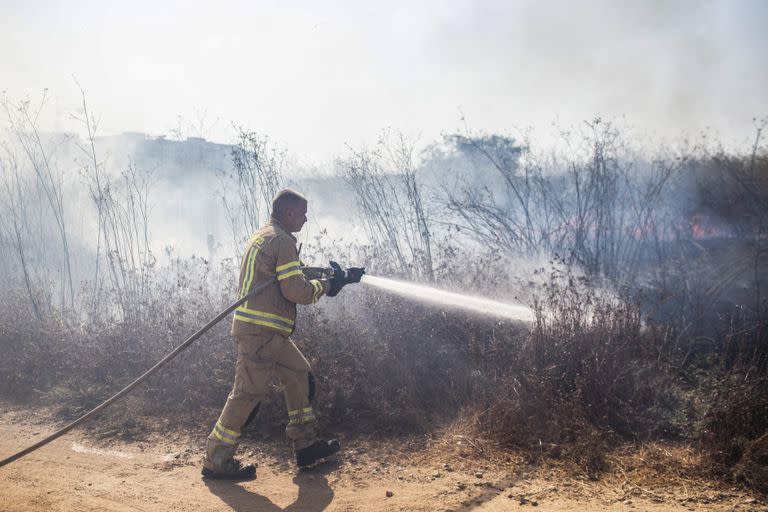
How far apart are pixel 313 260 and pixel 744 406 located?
561 centimetres

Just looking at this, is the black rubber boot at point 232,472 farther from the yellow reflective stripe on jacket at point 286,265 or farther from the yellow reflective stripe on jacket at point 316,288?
the yellow reflective stripe on jacket at point 286,265

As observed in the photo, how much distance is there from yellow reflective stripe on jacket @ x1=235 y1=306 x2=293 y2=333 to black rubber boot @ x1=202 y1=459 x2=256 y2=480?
3.41 ft

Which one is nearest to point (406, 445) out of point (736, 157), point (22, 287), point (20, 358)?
point (20, 358)

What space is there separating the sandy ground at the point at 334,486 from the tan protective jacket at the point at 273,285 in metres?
1.12

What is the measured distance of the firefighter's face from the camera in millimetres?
3939

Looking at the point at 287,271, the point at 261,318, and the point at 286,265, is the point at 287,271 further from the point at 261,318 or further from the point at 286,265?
the point at 261,318

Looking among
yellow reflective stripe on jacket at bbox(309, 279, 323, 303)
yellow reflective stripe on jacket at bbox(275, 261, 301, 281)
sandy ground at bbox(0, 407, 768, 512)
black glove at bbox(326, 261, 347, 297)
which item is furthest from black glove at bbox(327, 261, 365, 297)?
sandy ground at bbox(0, 407, 768, 512)

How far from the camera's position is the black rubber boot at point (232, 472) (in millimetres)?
3771

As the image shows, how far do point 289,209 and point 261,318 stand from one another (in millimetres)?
846

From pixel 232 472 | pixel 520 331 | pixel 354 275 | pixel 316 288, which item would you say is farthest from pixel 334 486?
pixel 520 331

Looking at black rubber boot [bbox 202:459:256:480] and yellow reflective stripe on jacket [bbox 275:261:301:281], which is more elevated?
yellow reflective stripe on jacket [bbox 275:261:301:281]

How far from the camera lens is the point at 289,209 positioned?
393 centimetres

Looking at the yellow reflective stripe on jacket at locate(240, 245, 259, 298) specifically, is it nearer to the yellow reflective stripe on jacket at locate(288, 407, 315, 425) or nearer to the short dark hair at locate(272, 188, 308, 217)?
the short dark hair at locate(272, 188, 308, 217)

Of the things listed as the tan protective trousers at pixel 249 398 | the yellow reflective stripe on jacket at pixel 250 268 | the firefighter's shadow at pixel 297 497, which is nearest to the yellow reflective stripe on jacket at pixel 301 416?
the tan protective trousers at pixel 249 398
